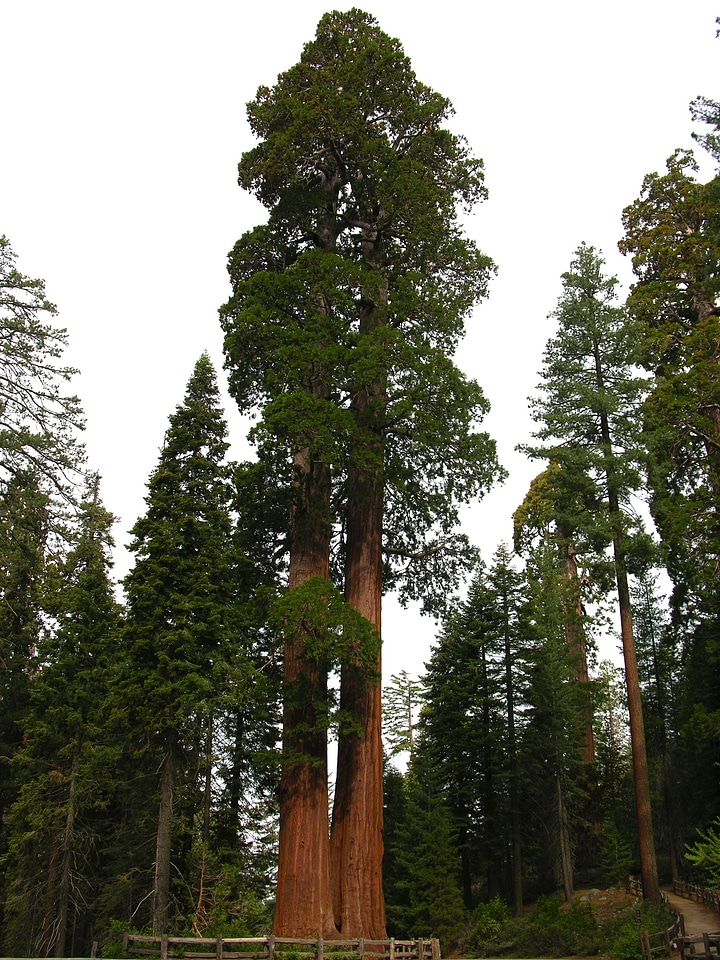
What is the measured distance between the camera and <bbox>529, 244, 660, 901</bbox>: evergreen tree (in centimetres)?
2020

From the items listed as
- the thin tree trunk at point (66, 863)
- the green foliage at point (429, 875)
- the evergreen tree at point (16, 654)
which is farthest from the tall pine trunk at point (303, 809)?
the green foliage at point (429, 875)

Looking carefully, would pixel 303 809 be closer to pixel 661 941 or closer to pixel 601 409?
pixel 661 941

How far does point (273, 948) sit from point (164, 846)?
5153mm

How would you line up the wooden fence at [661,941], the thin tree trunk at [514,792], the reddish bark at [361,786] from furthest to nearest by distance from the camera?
the thin tree trunk at [514,792], the wooden fence at [661,941], the reddish bark at [361,786]

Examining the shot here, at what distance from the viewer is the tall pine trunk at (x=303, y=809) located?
1217 cm

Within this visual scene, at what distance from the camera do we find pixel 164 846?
1585cm

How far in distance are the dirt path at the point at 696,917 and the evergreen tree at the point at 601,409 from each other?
134 centimetres

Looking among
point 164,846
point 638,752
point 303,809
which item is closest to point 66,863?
point 164,846

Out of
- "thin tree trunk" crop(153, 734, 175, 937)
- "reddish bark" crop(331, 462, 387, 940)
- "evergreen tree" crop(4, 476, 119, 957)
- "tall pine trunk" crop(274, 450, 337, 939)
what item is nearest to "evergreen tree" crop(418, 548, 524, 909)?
"evergreen tree" crop(4, 476, 119, 957)

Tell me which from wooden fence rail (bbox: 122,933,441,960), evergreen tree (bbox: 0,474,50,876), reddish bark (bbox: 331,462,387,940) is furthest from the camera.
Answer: evergreen tree (bbox: 0,474,50,876)

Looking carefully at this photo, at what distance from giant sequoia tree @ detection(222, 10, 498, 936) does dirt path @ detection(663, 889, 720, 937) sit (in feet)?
26.1

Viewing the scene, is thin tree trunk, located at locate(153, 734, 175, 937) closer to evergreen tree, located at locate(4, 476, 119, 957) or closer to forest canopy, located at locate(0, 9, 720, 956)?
forest canopy, located at locate(0, 9, 720, 956)

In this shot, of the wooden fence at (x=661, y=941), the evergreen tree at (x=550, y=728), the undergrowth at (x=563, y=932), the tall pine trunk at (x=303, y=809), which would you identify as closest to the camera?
the tall pine trunk at (x=303, y=809)

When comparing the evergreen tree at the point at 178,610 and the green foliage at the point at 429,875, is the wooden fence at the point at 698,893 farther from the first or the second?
the evergreen tree at the point at 178,610
